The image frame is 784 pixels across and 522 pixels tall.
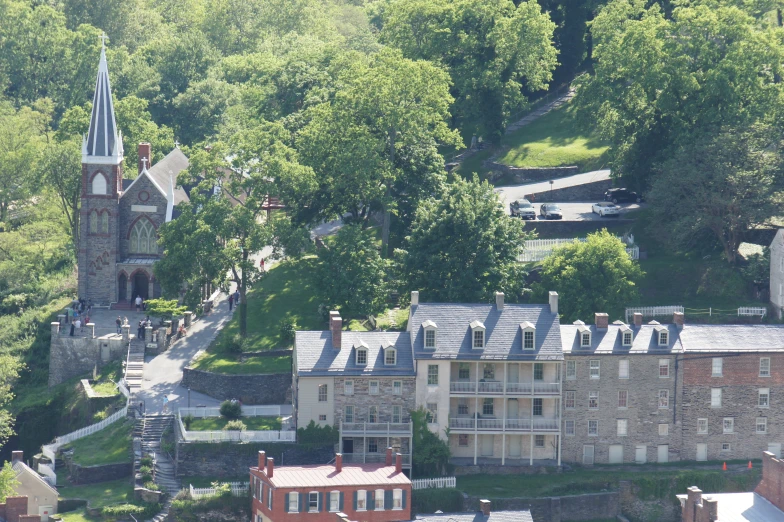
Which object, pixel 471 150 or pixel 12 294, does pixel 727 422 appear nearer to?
pixel 471 150

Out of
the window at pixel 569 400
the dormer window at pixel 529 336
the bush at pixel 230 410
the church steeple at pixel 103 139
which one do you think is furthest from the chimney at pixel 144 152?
the window at pixel 569 400

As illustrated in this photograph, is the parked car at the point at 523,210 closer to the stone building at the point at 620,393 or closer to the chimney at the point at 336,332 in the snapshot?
the stone building at the point at 620,393

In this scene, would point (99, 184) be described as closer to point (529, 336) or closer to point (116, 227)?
point (116, 227)

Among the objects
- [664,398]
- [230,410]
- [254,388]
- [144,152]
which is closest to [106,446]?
[230,410]

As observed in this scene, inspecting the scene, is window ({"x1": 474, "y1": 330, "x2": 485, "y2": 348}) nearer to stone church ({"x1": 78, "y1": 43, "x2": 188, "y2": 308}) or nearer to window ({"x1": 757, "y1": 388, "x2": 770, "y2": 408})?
window ({"x1": 757, "y1": 388, "x2": 770, "y2": 408})

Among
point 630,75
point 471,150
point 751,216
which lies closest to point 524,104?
point 471,150

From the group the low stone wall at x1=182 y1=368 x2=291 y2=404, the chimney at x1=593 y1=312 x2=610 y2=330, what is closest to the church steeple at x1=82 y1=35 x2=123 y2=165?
the low stone wall at x1=182 y1=368 x2=291 y2=404

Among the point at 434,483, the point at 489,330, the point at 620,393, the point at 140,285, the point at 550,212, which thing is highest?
the point at 550,212
